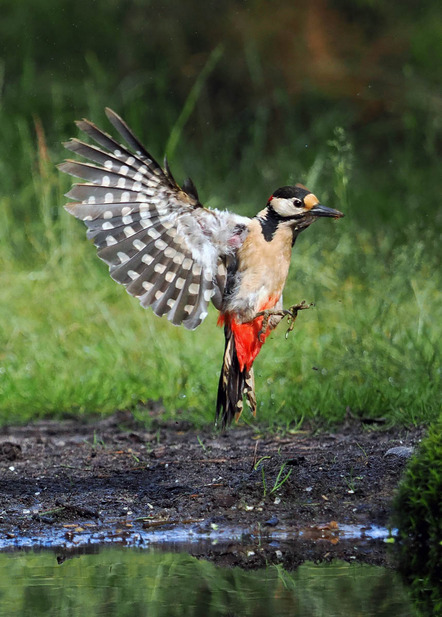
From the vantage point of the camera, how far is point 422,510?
4531 millimetres

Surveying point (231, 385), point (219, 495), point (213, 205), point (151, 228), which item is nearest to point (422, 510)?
point (219, 495)

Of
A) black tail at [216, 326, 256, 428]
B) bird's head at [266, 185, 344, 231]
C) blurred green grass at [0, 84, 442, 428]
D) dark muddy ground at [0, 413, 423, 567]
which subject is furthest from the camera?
blurred green grass at [0, 84, 442, 428]

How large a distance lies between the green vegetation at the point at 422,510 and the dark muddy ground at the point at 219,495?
122 mm

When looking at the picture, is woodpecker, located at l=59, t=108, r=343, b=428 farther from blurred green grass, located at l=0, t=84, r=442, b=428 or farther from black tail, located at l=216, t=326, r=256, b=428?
blurred green grass, located at l=0, t=84, r=442, b=428

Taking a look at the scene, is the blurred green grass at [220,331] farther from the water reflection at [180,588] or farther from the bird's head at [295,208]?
the water reflection at [180,588]

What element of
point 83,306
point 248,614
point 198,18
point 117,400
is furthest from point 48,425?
point 198,18

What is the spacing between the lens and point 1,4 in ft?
42.5

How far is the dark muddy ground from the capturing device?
15.5 feet

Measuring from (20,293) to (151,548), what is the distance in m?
4.56

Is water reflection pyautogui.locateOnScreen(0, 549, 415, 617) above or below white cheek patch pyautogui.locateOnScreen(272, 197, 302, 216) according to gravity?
below

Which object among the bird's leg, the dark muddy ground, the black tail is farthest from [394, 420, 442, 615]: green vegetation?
the black tail

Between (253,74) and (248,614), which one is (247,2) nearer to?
(253,74)

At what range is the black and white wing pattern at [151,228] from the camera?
17.0 ft

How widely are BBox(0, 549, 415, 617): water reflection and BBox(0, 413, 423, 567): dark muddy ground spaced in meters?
0.16
